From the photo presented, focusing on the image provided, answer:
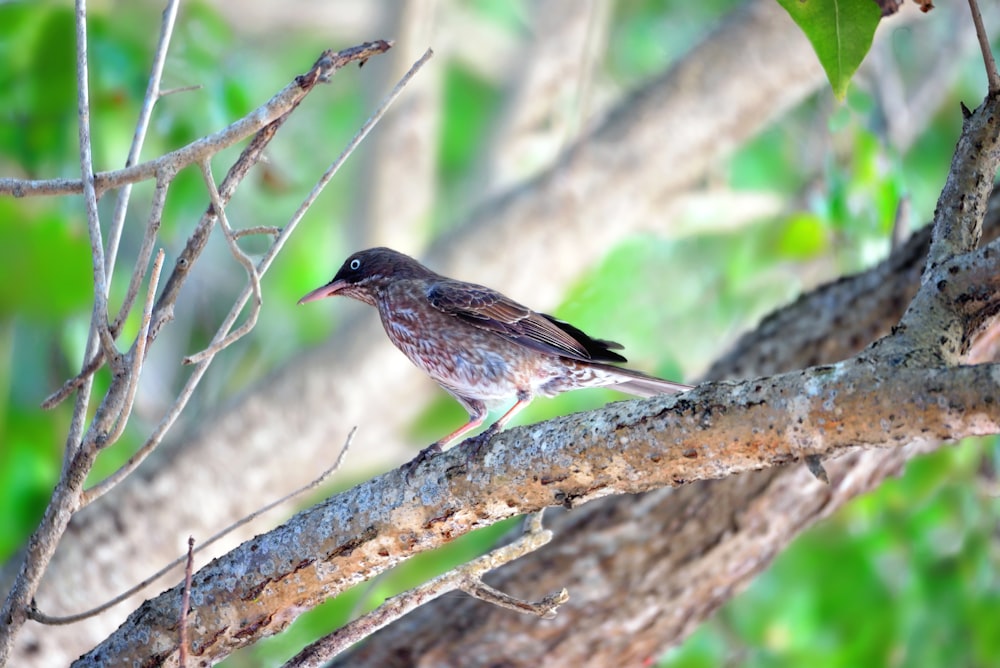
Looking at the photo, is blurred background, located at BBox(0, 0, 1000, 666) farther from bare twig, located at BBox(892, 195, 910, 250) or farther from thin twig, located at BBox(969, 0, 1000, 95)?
thin twig, located at BBox(969, 0, 1000, 95)

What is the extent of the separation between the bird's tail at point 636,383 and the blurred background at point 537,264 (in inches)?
42.8

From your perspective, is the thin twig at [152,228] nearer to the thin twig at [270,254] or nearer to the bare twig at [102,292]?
the bare twig at [102,292]

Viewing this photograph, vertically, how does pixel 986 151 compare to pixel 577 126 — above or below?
below

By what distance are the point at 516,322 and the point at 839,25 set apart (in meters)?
1.60

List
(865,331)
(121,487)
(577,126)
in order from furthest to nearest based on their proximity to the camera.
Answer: (577,126), (121,487), (865,331)

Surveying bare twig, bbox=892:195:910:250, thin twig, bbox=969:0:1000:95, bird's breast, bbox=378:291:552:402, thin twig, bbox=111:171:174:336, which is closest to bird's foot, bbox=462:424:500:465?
thin twig, bbox=111:171:174:336

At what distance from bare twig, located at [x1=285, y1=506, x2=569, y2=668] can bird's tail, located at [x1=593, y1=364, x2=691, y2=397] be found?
2.67ft

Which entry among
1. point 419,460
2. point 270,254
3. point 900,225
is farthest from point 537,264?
point 270,254

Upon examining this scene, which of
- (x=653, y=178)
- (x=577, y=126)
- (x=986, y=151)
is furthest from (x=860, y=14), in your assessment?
(x=577, y=126)

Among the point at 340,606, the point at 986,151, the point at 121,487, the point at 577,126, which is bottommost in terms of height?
the point at 986,151

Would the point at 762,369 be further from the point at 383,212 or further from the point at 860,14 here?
the point at 383,212

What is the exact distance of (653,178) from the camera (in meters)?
6.00

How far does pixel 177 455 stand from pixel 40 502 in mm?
669

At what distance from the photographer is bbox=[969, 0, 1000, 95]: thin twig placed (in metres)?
2.26
